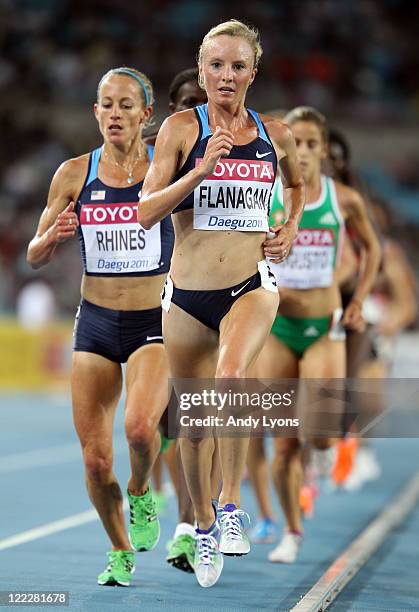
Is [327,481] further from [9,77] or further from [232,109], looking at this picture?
[9,77]

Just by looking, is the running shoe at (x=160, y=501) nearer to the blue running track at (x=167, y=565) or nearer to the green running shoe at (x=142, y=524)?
the blue running track at (x=167, y=565)

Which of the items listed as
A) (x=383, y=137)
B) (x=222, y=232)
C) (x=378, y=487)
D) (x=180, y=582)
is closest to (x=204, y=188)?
(x=222, y=232)

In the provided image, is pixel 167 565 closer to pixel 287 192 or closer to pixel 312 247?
pixel 312 247

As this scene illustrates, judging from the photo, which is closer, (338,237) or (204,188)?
(204,188)

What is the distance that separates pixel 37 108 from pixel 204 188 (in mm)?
20846

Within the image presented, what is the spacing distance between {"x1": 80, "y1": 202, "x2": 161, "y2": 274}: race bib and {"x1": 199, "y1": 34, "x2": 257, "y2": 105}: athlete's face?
3.30 feet

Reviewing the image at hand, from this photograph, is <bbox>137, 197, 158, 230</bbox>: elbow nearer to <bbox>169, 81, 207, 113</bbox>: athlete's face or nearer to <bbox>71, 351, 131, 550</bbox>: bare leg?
<bbox>71, 351, 131, 550</bbox>: bare leg

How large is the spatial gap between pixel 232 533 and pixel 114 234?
1.83m

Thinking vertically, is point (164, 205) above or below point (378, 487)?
above

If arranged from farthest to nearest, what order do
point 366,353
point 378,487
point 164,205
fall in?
point 378,487, point 366,353, point 164,205

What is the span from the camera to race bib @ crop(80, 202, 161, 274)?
655cm

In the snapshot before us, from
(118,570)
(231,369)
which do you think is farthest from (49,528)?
(231,369)

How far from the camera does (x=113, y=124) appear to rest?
655 cm

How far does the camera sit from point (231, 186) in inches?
230
